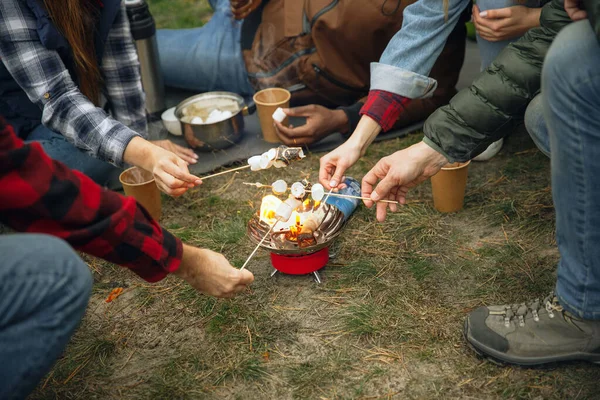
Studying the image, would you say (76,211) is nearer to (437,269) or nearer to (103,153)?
(103,153)

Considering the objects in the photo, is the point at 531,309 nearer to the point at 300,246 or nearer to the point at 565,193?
the point at 565,193

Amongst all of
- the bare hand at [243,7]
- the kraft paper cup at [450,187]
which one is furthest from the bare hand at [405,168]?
the bare hand at [243,7]

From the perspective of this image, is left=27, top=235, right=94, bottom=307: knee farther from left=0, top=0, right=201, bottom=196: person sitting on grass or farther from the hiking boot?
the hiking boot

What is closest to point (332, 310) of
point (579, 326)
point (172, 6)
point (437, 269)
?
point (437, 269)

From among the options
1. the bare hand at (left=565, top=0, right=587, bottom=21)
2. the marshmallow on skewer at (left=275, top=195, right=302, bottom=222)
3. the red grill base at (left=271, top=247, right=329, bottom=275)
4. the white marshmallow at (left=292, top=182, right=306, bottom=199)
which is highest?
the bare hand at (left=565, top=0, right=587, bottom=21)

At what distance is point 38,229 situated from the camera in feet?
5.27

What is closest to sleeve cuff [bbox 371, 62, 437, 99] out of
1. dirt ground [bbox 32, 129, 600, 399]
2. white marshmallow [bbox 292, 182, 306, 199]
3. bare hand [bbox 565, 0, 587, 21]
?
white marshmallow [bbox 292, 182, 306, 199]

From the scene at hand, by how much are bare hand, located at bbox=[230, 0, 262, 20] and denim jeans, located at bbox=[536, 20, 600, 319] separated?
2368 mm

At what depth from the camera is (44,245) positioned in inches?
60.3

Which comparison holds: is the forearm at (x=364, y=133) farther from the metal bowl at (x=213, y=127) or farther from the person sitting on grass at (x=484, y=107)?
the metal bowl at (x=213, y=127)

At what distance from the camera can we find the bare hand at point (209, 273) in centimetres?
186

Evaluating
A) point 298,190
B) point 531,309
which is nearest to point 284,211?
point 298,190

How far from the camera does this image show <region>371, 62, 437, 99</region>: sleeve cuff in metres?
2.56

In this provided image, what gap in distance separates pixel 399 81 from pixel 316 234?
0.73 metres
